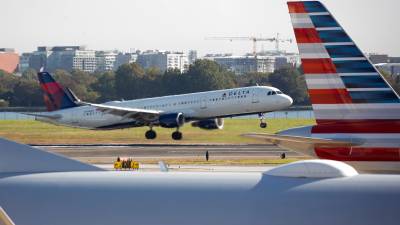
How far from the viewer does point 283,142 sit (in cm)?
2302

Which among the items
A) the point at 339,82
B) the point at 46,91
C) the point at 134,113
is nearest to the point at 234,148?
the point at 134,113

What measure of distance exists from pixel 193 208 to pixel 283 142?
9.13 metres

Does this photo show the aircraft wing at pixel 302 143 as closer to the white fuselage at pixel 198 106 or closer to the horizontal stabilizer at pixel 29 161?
the horizontal stabilizer at pixel 29 161

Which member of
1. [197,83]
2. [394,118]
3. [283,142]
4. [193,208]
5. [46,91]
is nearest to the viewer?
[193,208]

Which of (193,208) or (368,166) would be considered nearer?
(193,208)

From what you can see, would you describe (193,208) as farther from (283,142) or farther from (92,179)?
(283,142)

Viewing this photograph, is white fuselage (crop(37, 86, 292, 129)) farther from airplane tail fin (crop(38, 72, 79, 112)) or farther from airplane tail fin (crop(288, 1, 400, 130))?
airplane tail fin (crop(288, 1, 400, 130))

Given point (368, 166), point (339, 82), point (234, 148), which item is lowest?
point (234, 148)

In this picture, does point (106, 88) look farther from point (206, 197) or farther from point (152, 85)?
point (206, 197)

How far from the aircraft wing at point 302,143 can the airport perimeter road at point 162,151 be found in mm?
32231

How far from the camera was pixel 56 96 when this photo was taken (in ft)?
258

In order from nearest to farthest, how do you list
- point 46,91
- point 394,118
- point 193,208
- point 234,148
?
point 193,208, point 394,118, point 234,148, point 46,91

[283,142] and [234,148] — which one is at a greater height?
[283,142]

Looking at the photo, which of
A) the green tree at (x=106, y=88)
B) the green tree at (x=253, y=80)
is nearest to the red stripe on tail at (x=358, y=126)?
the green tree at (x=106, y=88)
